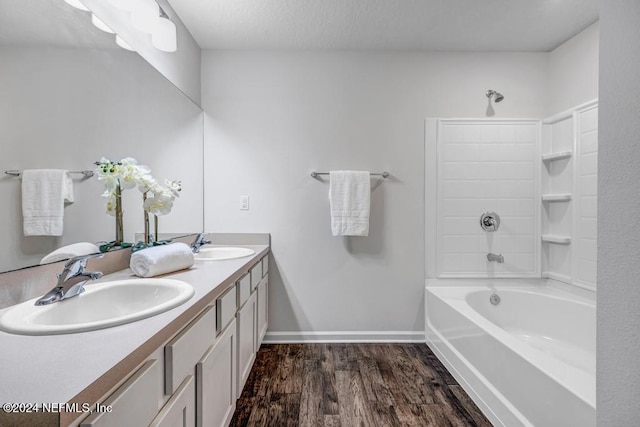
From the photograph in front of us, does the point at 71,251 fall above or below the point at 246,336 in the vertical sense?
above

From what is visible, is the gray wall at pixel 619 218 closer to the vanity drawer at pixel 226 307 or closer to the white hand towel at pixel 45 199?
the vanity drawer at pixel 226 307

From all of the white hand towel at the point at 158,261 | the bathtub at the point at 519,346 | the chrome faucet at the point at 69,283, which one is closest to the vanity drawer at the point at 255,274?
the white hand towel at the point at 158,261

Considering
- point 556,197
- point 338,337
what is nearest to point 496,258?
point 556,197

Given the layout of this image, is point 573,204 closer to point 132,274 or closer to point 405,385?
point 405,385

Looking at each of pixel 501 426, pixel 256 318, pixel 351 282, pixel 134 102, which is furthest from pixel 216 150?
pixel 501 426

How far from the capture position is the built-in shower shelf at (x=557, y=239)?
2.24 meters

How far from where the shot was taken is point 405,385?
184 centimetres

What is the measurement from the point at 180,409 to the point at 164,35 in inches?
78.3

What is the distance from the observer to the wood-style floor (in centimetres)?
156

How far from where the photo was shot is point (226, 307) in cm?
131

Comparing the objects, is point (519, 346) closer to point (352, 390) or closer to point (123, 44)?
point (352, 390)

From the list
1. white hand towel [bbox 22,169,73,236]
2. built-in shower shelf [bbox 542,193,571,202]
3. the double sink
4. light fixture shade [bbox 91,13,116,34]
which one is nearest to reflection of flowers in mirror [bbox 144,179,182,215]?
white hand towel [bbox 22,169,73,236]

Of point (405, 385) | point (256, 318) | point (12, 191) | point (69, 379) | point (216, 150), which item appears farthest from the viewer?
point (216, 150)

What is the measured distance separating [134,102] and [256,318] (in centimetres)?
145
